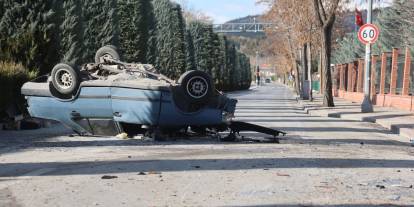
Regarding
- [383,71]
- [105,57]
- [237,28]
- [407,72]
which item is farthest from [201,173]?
[237,28]

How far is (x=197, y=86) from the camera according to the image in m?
12.8

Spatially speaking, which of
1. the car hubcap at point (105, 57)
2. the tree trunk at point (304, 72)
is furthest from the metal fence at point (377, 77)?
the car hubcap at point (105, 57)

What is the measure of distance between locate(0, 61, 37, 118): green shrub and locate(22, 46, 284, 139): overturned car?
2388 mm

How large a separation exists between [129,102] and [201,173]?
4163mm

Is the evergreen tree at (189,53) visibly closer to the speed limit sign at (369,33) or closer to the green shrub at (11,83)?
the speed limit sign at (369,33)

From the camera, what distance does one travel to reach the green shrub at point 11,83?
15.2m

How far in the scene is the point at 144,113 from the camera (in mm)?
12375

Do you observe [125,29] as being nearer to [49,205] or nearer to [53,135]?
[53,135]

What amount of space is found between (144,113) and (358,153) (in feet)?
13.6

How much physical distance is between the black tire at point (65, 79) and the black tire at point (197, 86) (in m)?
2.09

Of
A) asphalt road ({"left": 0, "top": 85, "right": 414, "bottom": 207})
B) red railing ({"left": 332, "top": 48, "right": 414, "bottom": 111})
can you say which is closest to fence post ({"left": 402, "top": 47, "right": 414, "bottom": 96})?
red railing ({"left": 332, "top": 48, "right": 414, "bottom": 111})

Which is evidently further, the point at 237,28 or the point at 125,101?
the point at 237,28

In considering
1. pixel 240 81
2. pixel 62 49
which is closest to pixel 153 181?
pixel 62 49

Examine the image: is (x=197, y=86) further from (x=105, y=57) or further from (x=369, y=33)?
(x=369, y=33)
